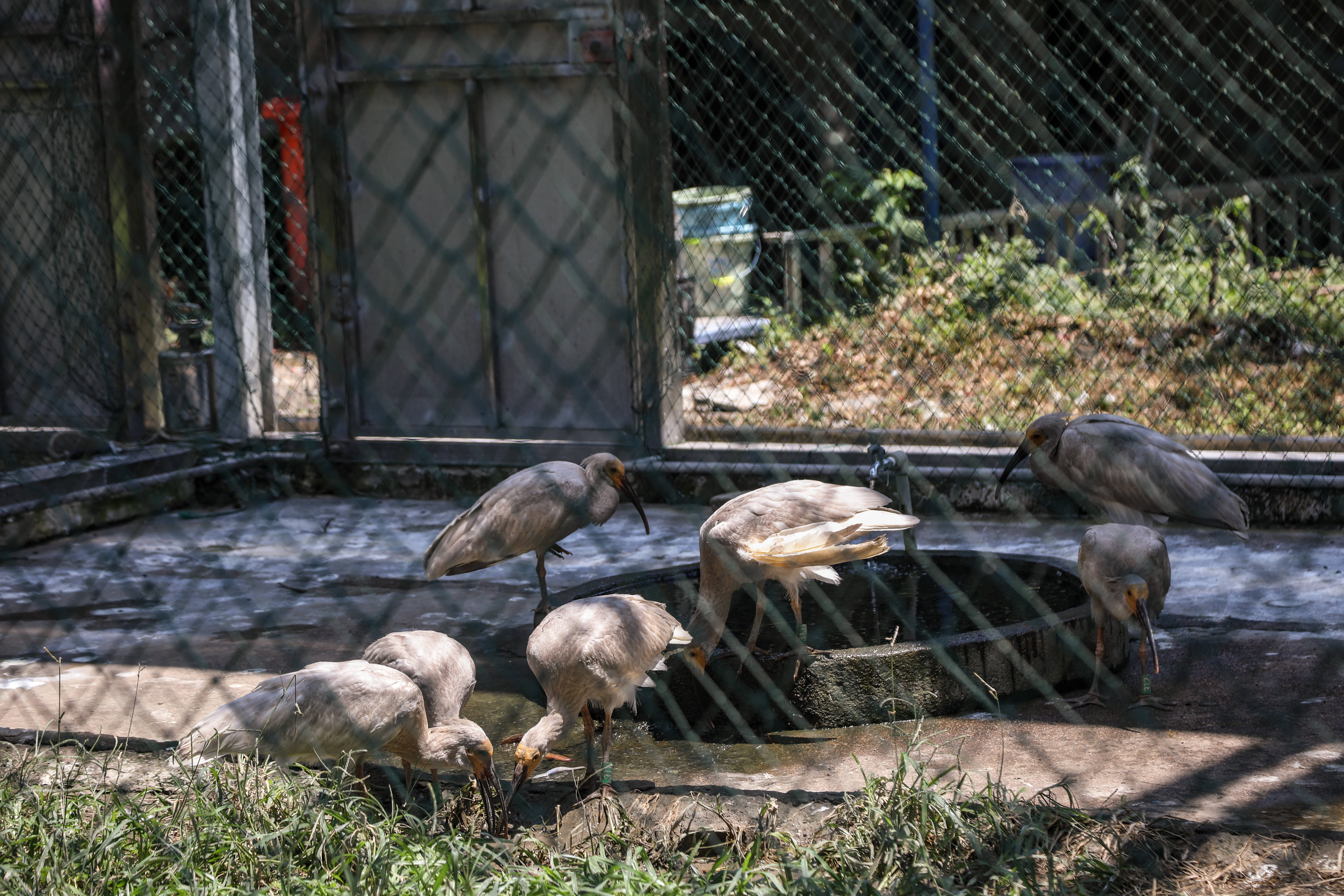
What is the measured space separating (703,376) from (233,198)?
3.18 metres

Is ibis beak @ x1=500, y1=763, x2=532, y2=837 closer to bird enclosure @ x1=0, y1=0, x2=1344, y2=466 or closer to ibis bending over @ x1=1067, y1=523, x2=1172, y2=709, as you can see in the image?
ibis bending over @ x1=1067, y1=523, x2=1172, y2=709

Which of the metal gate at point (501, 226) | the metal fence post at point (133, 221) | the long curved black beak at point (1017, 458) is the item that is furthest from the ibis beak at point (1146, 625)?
the metal fence post at point (133, 221)

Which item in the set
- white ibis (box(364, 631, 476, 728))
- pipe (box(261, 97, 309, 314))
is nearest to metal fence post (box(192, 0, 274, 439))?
pipe (box(261, 97, 309, 314))

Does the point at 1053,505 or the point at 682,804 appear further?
the point at 1053,505

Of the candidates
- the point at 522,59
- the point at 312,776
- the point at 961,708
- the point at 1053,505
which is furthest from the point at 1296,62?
the point at 312,776

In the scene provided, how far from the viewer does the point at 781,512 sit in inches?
142

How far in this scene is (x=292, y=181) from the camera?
9281mm

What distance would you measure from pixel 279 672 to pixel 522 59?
307 centimetres

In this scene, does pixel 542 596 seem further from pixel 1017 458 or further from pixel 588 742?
pixel 1017 458

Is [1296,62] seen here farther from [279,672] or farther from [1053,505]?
[279,672]

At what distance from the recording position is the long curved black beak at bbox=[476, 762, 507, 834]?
2.68m

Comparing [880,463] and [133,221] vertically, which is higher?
[133,221]

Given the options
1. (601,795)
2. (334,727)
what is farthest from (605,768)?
(334,727)

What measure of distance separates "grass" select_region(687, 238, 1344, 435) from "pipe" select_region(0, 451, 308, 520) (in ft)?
6.78
